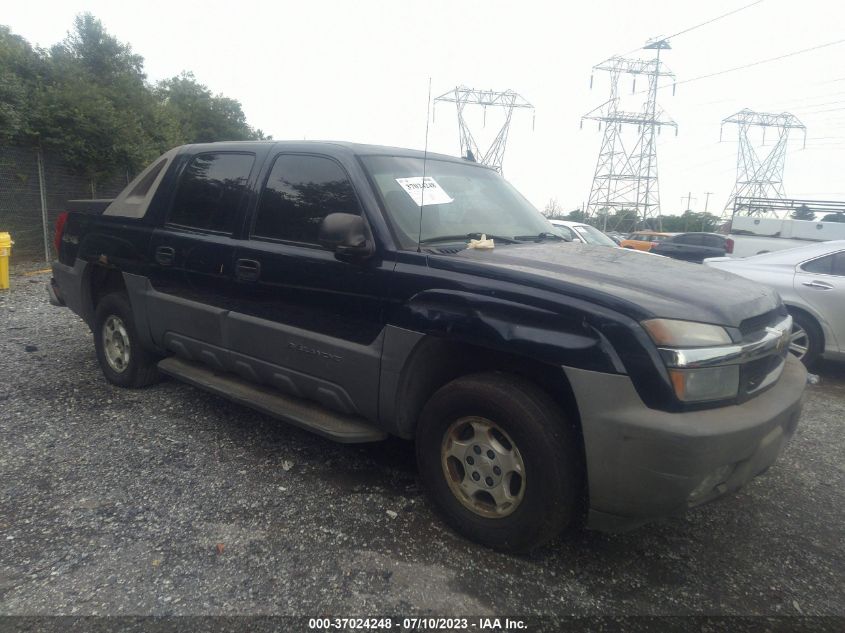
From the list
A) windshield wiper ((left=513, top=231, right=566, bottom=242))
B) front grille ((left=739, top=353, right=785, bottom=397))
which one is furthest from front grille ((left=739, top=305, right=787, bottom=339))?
windshield wiper ((left=513, top=231, right=566, bottom=242))

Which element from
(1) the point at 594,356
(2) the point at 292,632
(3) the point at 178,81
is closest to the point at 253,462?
(2) the point at 292,632

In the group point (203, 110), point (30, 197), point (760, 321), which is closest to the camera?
point (760, 321)

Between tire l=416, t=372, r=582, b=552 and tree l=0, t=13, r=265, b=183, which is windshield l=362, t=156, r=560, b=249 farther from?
tree l=0, t=13, r=265, b=183

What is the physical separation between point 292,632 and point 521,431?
121cm

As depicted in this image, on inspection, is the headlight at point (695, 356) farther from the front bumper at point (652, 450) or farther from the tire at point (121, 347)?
the tire at point (121, 347)

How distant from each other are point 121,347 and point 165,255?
1.11m

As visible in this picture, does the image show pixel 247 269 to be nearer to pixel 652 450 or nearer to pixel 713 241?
pixel 652 450

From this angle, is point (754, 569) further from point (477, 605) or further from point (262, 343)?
point (262, 343)

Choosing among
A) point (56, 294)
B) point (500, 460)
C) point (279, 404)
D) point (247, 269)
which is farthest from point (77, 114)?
point (500, 460)

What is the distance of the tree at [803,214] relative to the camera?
614 inches

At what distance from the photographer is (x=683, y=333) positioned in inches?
97.2

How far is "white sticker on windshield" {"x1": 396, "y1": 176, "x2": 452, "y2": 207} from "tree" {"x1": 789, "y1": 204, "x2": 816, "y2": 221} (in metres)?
15.3

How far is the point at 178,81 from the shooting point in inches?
1200

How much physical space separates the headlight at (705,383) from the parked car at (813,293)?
14.0 ft
